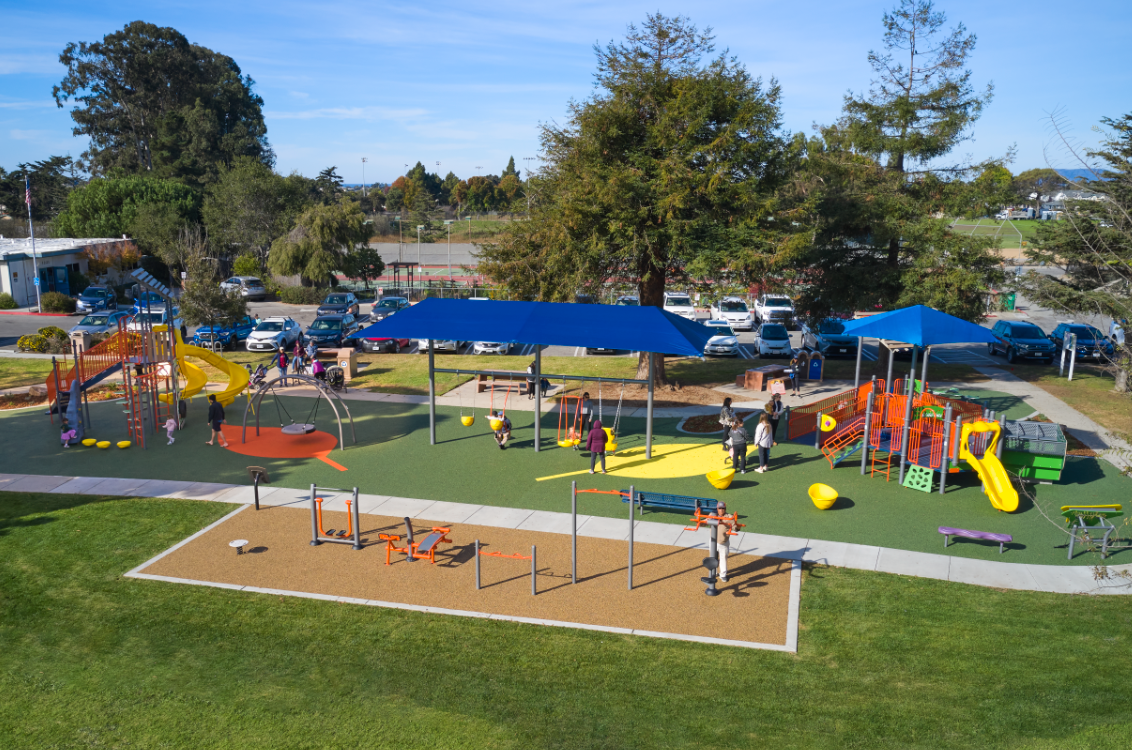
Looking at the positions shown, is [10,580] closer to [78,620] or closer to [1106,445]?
[78,620]

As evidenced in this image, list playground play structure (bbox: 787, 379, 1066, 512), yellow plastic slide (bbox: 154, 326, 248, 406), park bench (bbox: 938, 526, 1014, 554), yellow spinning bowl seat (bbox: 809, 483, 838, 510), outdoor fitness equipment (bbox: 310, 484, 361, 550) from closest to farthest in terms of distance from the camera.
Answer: outdoor fitness equipment (bbox: 310, 484, 361, 550) → park bench (bbox: 938, 526, 1014, 554) → yellow spinning bowl seat (bbox: 809, 483, 838, 510) → playground play structure (bbox: 787, 379, 1066, 512) → yellow plastic slide (bbox: 154, 326, 248, 406)

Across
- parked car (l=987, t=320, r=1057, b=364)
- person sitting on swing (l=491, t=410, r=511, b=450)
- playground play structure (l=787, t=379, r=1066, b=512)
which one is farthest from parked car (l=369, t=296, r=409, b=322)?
parked car (l=987, t=320, r=1057, b=364)

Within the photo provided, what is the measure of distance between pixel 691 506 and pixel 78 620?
1111 centimetres

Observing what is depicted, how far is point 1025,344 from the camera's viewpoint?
3478 centimetres

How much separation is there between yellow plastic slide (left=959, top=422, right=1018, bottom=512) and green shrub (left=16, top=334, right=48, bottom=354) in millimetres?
37490

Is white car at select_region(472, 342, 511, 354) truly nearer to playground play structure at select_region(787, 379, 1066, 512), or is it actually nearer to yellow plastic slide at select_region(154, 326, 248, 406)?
yellow plastic slide at select_region(154, 326, 248, 406)

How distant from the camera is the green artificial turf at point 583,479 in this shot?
1608 centimetres

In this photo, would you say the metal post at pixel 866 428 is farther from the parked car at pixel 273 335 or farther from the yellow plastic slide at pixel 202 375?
the parked car at pixel 273 335

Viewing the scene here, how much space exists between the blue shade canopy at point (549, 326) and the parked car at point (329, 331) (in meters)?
14.4

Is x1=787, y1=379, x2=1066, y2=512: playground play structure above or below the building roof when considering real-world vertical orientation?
below

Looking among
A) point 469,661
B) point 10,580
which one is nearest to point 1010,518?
point 469,661

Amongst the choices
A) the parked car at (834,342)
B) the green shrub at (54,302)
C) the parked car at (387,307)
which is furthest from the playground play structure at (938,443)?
the green shrub at (54,302)

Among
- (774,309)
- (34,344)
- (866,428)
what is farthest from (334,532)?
(774,309)

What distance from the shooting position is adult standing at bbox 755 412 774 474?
19.2m
